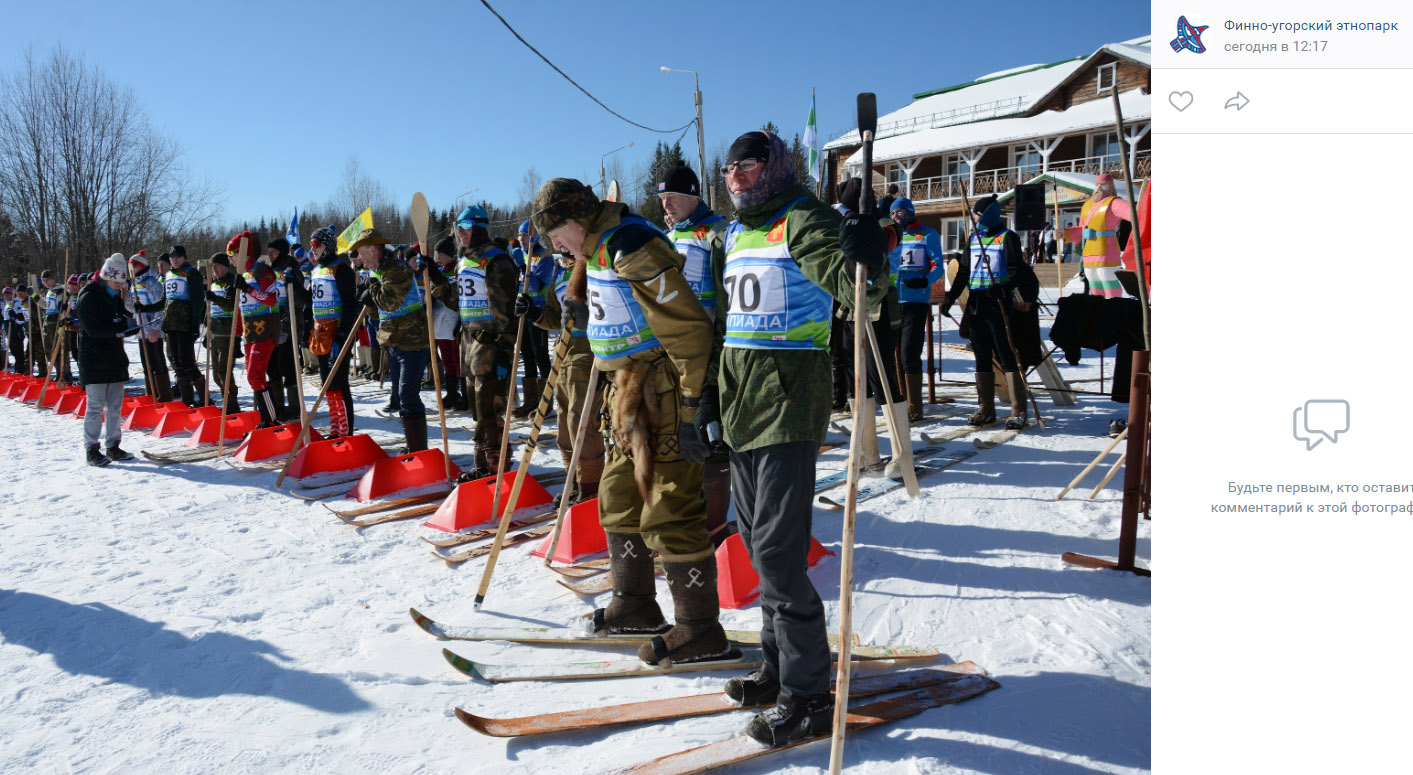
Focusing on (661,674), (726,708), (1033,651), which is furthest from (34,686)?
(1033,651)

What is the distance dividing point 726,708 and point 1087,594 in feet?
6.57

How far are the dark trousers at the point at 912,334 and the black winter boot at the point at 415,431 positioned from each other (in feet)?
14.9

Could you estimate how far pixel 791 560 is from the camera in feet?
8.52

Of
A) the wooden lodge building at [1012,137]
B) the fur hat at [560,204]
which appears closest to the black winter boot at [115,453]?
the fur hat at [560,204]

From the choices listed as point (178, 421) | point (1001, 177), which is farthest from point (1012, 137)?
point (178, 421)

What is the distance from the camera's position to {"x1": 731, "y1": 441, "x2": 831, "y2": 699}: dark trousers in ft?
8.50

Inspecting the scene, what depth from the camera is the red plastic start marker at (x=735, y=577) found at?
12.7 ft

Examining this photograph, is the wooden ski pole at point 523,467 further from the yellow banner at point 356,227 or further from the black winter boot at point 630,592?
the yellow banner at point 356,227

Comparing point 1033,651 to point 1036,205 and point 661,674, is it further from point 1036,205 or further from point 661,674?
point 1036,205

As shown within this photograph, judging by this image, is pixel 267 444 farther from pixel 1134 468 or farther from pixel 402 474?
pixel 1134 468

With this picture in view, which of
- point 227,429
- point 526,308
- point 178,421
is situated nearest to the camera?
point 526,308

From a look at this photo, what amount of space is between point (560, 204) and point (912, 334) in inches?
207

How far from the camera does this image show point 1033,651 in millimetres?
3221
